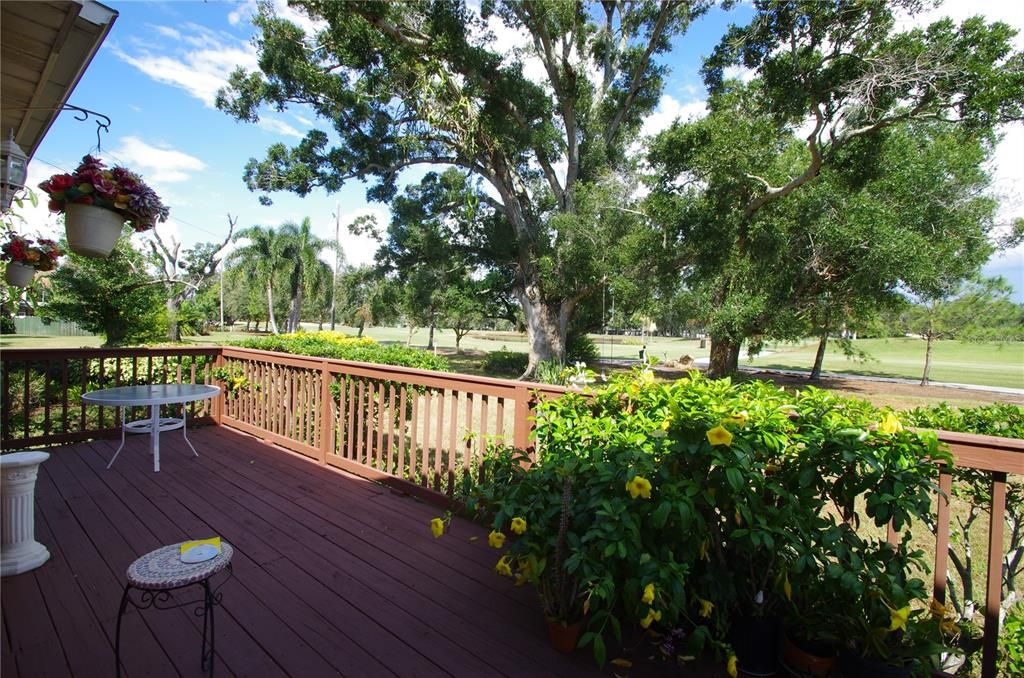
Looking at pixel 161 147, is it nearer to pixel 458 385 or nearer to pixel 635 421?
Result: pixel 458 385

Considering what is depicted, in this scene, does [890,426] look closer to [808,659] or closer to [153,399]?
[808,659]

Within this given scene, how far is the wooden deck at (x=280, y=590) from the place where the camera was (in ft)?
5.16

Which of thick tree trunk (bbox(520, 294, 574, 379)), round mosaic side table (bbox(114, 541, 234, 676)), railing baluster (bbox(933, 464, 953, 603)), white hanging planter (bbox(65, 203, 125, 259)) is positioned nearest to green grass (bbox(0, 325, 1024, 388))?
thick tree trunk (bbox(520, 294, 574, 379))

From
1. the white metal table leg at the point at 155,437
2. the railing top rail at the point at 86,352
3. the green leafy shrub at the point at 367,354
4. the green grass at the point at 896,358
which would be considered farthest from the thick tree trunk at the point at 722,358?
the white metal table leg at the point at 155,437

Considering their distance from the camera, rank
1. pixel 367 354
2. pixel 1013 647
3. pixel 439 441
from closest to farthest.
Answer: pixel 1013 647
pixel 439 441
pixel 367 354

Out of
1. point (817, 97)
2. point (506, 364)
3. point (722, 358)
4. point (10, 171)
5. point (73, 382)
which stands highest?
point (817, 97)

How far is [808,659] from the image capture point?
1.51 metres

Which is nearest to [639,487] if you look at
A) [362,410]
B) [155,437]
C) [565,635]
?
[565,635]

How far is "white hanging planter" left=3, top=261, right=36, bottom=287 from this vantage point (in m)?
2.76

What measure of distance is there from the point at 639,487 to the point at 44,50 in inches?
114

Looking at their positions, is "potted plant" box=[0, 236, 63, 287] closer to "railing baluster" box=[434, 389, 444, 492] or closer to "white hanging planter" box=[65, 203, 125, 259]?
"white hanging planter" box=[65, 203, 125, 259]

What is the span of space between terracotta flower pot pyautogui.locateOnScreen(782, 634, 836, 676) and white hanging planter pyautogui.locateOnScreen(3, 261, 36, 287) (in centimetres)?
425

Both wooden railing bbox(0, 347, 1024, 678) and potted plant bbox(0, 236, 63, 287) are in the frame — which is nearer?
wooden railing bbox(0, 347, 1024, 678)

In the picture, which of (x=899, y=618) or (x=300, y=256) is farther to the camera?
(x=300, y=256)
